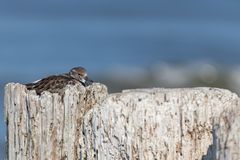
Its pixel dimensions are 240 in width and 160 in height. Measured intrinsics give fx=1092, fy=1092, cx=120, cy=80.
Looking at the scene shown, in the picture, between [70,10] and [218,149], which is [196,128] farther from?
[70,10]

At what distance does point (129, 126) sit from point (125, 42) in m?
13.6

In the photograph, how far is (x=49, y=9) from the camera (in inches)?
848

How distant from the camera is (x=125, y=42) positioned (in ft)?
57.9

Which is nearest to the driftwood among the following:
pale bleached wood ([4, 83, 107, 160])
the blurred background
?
pale bleached wood ([4, 83, 107, 160])

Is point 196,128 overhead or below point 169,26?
below

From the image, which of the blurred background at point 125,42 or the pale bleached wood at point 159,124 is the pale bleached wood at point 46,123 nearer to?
the pale bleached wood at point 159,124

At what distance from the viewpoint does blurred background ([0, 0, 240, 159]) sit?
14.4m

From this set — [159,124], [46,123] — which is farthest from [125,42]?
[159,124]

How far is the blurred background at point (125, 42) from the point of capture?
14406 mm

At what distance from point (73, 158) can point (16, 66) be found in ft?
35.7

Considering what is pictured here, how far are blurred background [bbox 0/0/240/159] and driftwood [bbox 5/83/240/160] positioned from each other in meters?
5.86

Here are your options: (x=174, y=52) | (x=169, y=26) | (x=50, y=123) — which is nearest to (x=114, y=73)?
(x=174, y=52)

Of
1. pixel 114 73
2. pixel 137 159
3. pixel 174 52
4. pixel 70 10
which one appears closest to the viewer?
pixel 137 159

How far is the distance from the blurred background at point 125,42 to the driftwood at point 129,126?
586 centimetres
